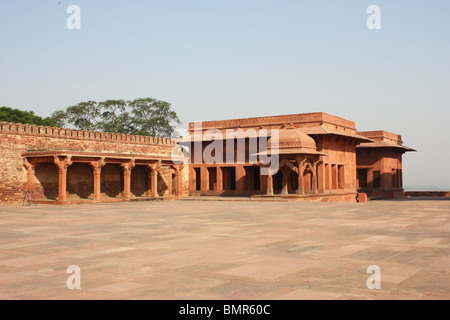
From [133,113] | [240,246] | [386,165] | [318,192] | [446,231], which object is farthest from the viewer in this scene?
[133,113]

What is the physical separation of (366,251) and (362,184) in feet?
111

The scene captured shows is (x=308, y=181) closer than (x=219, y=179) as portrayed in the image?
Yes

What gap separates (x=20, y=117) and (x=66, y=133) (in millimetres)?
27494

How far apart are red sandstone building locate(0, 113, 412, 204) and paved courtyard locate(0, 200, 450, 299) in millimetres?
13733

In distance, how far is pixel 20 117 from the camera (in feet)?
170

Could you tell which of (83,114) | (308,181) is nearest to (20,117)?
(83,114)

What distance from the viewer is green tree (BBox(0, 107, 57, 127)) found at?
165 ft

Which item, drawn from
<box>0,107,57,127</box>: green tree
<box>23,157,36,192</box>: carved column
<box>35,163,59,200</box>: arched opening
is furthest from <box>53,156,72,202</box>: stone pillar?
<box>0,107,57,127</box>: green tree

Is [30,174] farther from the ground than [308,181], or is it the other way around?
[30,174]

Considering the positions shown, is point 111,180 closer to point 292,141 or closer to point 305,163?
point 292,141

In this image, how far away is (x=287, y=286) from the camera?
17.8ft

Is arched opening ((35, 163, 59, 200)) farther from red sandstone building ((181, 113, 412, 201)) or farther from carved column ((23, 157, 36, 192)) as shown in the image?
red sandstone building ((181, 113, 412, 201))
